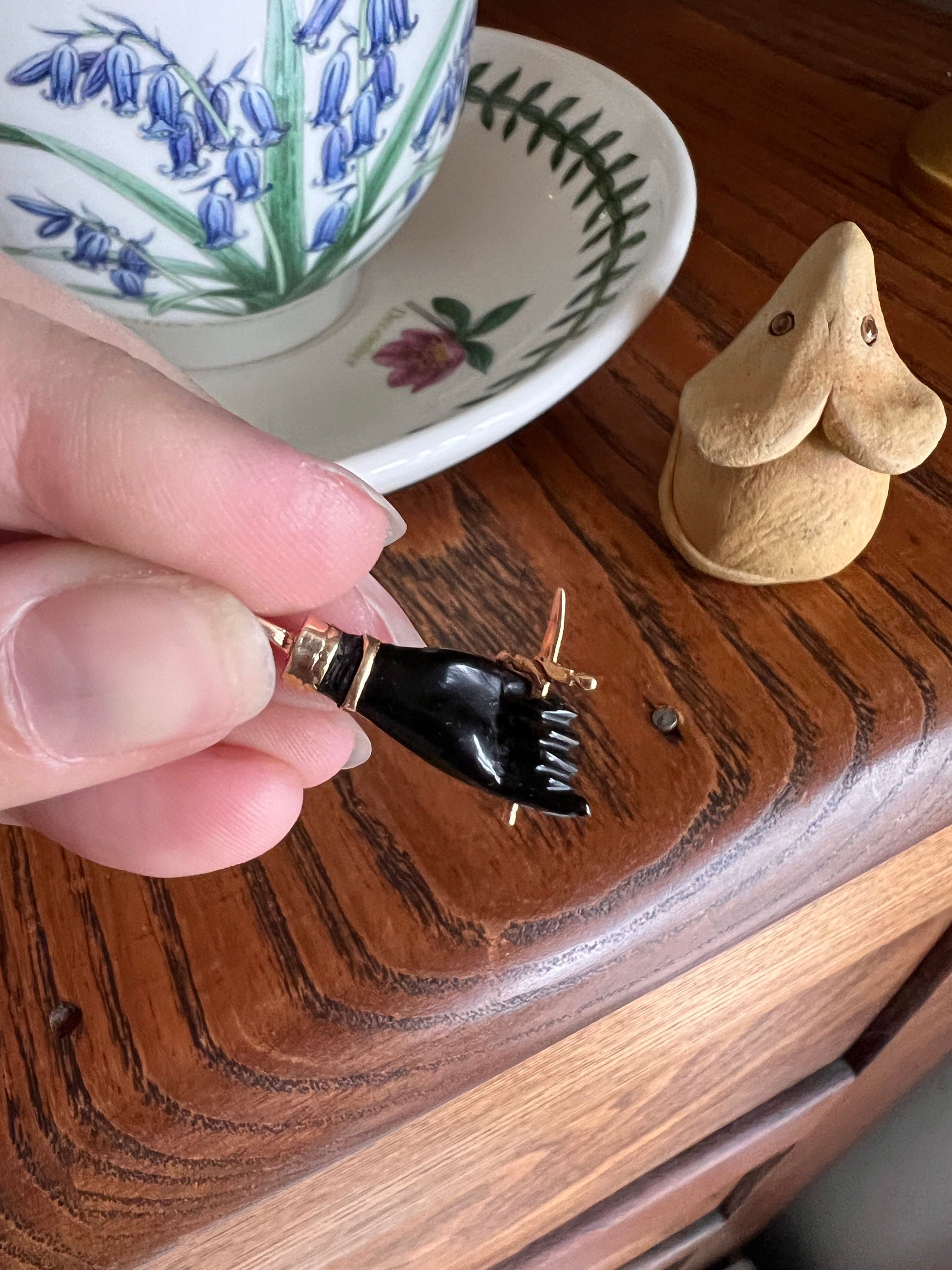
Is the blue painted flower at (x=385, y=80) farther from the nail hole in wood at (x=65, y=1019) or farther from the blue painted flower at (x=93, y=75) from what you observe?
the nail hole in wood at (x=65, y=1019)

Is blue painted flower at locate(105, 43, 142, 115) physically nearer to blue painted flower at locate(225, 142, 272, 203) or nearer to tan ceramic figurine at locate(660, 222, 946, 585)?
blue painted flower at locate(225, 142, 272, 203)

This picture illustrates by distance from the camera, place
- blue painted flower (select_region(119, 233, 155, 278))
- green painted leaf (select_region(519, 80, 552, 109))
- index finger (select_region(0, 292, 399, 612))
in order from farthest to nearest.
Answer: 1. green painted leaf (select_region(519, 80, 552, 109))
2. blue painted flower (select_region(119, 233, 155, 278))
3. index finger (select_region(0, 292, 399, 612))

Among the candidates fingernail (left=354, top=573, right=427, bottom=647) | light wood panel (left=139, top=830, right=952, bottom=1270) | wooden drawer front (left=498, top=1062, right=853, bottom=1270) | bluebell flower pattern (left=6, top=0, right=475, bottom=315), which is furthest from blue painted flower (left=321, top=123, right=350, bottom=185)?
wooden drawer front (left=498, top=1062, right=853, bottom=1270)

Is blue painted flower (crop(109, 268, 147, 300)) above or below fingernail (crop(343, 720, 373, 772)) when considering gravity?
above

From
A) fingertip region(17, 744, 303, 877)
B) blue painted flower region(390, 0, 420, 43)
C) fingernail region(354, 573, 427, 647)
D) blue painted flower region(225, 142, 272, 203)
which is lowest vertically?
fingertip region(17, 744, 303, 877)

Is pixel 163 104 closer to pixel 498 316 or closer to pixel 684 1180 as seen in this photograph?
pixel 498 316

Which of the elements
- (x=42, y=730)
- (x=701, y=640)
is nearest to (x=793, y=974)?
(x=701, y=640)

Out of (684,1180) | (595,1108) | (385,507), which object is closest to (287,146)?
(385,507)

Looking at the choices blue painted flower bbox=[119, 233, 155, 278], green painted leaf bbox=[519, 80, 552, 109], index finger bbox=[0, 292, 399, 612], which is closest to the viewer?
index finger bbox=[0, 292, 399, 612]

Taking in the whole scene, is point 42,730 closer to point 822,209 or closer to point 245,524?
point 245,524
